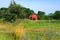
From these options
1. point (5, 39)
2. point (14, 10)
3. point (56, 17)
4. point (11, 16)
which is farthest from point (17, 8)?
point (5, 39)

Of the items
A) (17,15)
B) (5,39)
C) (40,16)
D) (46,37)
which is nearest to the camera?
(46,37)

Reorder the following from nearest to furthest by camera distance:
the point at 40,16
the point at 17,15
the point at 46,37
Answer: the point at 46,37 < the point at 17,15 < the point at 40,16

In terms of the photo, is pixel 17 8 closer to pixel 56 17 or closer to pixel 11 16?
pixel 11 16

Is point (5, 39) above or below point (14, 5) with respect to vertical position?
below

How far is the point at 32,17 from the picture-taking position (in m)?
39.7

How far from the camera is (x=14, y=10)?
38.2 m

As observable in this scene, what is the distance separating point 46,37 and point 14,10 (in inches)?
1162

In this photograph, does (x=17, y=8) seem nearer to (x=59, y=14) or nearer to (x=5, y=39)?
(x=59, y=14)

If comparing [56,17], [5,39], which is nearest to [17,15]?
[56,17]

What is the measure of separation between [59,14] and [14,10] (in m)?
8.54

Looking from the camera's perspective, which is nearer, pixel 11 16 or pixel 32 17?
pixel 11 16

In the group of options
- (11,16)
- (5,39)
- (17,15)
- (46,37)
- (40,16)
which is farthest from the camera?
(40,16)

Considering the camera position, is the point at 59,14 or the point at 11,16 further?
the point at 59,14

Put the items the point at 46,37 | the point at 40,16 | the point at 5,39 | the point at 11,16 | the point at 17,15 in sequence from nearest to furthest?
the point at 46,37
the point at 5,39
the point at 11,16
the point at 17,15
the point at 40,16
